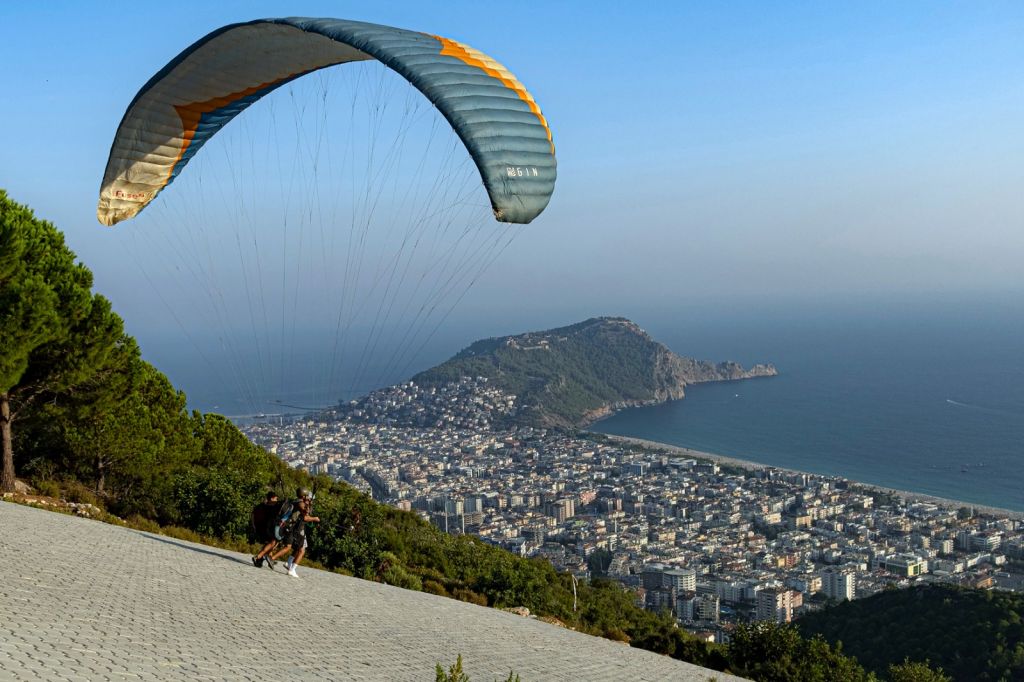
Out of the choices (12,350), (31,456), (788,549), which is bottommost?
(788,549)

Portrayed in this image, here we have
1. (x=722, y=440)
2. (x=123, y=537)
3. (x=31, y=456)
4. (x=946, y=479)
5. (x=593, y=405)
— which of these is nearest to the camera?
(x=123, y=537)

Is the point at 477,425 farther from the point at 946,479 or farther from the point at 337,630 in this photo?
the point at 337,630

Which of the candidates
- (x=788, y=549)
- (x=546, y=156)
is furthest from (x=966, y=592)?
(x=546, y=156)

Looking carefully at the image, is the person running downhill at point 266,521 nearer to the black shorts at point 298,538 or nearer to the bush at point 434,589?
the black shorts at point 298,538

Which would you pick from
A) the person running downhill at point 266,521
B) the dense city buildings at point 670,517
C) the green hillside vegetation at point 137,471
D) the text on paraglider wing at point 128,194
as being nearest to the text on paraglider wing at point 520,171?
the person running downhill at point 266,521

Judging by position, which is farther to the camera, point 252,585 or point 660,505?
point 660,505

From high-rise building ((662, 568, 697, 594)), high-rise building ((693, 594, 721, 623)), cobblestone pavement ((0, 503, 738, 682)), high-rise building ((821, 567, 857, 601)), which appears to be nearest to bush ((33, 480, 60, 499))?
cobblestone pavement ((0, 503, 738, 682))

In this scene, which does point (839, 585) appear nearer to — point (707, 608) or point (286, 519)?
point (707, 608)
